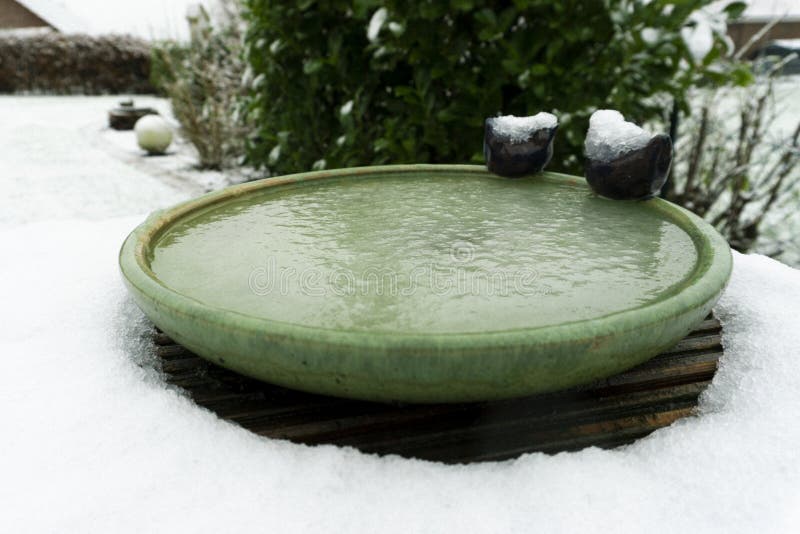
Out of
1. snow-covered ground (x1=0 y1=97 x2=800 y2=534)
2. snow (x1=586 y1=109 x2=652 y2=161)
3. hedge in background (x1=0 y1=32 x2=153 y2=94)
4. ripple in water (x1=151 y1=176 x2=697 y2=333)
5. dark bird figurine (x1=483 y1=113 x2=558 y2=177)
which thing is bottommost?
hedge in background (x1=0 y1=32 x2=153 y2=94)

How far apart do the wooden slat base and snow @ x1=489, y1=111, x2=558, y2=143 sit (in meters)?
0.91

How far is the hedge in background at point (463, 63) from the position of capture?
2412mm

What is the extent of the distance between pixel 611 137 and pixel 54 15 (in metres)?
25.3

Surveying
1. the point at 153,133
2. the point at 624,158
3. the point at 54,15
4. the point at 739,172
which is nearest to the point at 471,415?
the point at 624,158

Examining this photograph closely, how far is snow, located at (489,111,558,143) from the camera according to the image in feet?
6.46

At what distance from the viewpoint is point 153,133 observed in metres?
6.73

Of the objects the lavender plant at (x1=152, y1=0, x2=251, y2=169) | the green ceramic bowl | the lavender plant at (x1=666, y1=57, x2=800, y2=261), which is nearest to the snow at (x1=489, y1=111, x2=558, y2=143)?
the green ceramic bowl

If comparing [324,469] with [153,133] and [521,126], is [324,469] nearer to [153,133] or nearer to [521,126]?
[521,126]

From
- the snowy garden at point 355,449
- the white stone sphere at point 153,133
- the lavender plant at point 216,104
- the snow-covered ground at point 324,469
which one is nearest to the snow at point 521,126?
the snowy garden at point 355,449

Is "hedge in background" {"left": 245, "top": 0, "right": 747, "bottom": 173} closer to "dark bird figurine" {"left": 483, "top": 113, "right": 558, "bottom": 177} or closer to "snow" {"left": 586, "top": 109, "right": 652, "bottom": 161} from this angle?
"dark bird figurine" {"left": 483, "top": 113, "right": 558, "bottom": 177}

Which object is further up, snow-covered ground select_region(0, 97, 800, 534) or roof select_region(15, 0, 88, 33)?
snow-covered ground select_region(0, 97, 800, 534)

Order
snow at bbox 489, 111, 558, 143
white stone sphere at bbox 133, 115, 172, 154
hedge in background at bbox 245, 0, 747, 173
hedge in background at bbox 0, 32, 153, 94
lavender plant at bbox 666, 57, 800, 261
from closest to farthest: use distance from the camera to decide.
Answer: snow at bbox 489, 111, 558, 143 < hedge in background at bbox 245, 0, 747, 173 < lavender plant at bbox 666, 57, 800, 261 < white stone sphere at bbox 133, 115, 172, 154 < hedge in background at bbox 0, 32, 153, 94

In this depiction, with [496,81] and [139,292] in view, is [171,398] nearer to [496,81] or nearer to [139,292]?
[139,292]

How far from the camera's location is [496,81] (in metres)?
2.61
